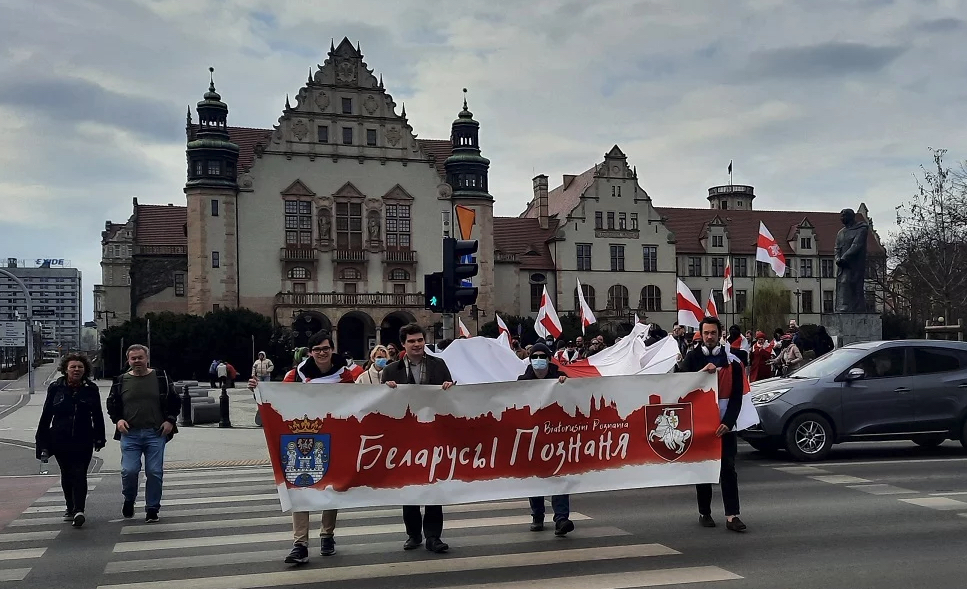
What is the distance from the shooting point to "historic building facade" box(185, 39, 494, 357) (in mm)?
65188

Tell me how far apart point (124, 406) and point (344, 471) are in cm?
338

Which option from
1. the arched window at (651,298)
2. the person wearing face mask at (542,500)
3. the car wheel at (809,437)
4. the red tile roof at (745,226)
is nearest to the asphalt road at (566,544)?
the person wearing face mask at (542,500)

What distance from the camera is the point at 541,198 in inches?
3268

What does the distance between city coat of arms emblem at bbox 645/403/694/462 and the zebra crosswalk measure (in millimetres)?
929

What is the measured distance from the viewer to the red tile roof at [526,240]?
252 feet

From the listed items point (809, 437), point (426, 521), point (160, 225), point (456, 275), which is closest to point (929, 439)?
point (809, 437)

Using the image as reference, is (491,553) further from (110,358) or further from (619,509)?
(110,358)

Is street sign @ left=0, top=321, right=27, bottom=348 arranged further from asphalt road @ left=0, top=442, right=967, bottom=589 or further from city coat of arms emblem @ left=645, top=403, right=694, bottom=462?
city coat of arms emblem @ left=645, top=403, right=694, bottom=462

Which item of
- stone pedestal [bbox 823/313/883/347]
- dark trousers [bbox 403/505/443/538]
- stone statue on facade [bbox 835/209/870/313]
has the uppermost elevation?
stone statue on facade [bbox 835/209/870/313]

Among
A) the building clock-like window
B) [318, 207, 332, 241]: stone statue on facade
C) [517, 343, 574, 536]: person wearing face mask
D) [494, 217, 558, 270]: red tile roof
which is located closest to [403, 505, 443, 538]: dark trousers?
[517, 343, 574, 536]: person wearing face mask

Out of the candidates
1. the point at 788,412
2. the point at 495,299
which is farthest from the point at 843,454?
the point at 495,299

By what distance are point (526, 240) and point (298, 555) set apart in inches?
2828

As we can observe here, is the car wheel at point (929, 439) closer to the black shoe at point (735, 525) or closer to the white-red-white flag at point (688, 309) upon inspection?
the black shoe at point (735, 525)

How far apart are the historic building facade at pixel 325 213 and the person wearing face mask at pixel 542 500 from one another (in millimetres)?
55310
